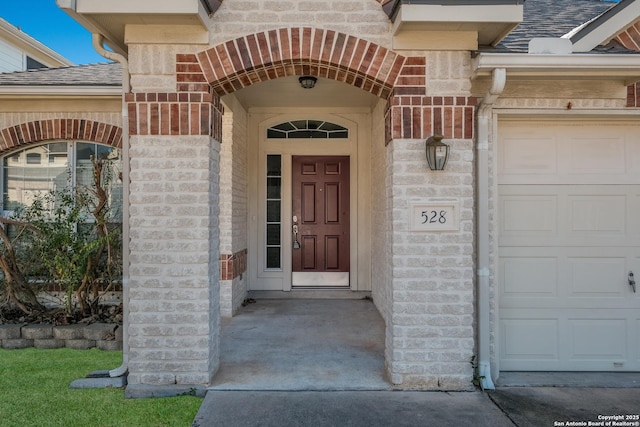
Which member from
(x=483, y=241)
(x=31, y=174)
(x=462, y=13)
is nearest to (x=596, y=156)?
(x=483, y=241)

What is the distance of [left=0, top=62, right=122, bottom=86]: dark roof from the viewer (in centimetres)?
511

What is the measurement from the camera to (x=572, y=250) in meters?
3.84

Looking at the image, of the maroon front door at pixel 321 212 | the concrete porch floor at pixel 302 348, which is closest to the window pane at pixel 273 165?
the maroon front door at pixel 321 212

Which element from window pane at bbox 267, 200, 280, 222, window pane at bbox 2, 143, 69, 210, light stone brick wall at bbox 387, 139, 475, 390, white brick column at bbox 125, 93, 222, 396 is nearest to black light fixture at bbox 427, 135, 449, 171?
light stone brick wall at bbox 387, 139, 475, 390

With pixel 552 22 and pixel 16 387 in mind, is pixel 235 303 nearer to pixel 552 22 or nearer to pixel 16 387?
pixel 16 387

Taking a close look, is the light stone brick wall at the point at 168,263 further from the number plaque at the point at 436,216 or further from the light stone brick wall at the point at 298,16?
the number plaque at the point at 436,216

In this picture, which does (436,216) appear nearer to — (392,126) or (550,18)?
(392,126)

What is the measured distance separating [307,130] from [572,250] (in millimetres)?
4339

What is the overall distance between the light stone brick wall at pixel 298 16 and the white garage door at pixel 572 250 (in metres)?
1.56

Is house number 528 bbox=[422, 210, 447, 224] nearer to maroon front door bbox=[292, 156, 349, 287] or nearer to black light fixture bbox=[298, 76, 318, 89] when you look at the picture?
black light fixture bbox=[298, 76, 318, 89]

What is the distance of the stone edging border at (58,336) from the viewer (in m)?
4.49

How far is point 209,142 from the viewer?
3.43 meters

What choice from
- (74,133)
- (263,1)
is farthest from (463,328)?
(74,133)

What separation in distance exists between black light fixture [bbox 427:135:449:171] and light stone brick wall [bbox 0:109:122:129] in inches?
153
